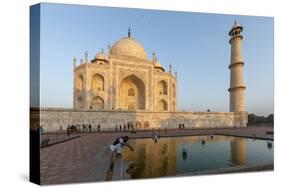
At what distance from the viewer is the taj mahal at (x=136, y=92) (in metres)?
13.0

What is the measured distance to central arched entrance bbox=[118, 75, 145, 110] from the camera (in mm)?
17547

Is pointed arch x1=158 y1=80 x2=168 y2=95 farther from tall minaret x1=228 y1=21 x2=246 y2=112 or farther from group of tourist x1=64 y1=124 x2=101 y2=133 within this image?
group of tourist x1=64 y1=124 x2=101 y2=133

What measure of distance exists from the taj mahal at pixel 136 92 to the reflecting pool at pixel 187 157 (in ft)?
11.0

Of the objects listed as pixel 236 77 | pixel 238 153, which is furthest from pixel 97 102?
pixel 238 153

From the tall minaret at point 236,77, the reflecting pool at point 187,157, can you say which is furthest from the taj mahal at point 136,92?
the reflecting pool at point 187,157

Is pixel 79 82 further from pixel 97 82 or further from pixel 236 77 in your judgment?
pixel 236 77

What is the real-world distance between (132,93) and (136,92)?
29cm

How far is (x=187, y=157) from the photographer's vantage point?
732 cm

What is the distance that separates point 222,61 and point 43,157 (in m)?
6.60

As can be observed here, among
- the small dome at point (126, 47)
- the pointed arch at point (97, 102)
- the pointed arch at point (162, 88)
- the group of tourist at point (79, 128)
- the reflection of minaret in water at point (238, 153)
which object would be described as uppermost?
the small dome at point (126, 47)

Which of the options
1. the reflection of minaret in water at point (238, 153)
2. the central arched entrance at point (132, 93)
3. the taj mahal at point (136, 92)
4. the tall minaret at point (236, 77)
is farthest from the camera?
the central arched entrance at point (132, 93)

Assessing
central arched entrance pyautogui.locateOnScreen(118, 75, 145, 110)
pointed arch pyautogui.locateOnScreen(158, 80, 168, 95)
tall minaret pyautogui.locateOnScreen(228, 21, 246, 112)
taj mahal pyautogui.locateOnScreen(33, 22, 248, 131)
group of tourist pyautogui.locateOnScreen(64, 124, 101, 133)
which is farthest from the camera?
pointed arch pyautogui.locateOnScreen(158, 80, 168, 95)

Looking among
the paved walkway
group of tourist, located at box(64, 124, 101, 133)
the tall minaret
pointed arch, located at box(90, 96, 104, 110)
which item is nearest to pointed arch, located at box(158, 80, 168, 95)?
the tall minaret

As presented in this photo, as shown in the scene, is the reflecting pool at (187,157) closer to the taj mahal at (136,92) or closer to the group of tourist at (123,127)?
the group of tourist at (123,127)
